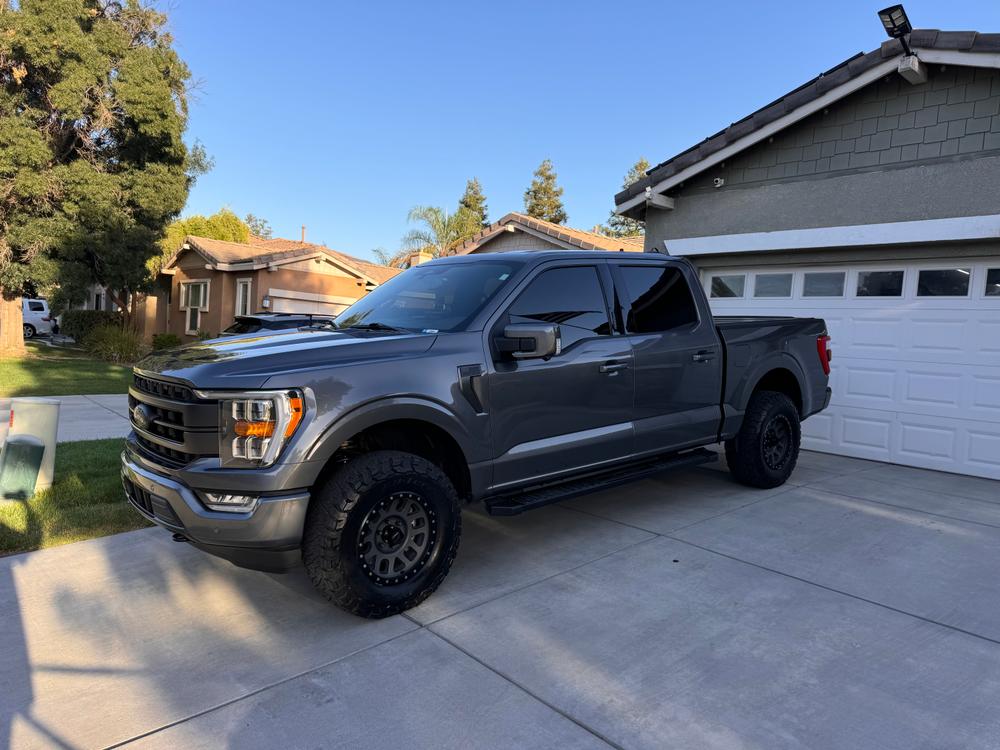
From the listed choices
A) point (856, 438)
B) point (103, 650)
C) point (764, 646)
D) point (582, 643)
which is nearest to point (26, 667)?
point (103, 650)

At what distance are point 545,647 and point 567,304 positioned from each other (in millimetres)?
2289

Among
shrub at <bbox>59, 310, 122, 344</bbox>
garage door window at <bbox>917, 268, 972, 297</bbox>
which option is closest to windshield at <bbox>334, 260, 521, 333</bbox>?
garage door window at <bbox>917, 268, 972, 297</bbox>

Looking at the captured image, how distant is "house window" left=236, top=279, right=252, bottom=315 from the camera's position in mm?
22750

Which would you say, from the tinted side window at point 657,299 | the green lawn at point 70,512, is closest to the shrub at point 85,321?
the green lawn at point 70,512

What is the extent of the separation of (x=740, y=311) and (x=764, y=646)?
6.40m

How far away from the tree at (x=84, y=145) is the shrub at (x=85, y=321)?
495cm

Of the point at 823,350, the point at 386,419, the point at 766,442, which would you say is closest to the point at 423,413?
the point at 386,419

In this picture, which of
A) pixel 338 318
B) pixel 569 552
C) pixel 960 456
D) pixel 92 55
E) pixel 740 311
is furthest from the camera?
pixel 92 55

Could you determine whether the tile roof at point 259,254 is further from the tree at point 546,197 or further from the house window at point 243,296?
the tree at point 546,197

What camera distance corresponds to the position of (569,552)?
464 cm

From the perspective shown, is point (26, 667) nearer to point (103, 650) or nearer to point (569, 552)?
point (103, 650)

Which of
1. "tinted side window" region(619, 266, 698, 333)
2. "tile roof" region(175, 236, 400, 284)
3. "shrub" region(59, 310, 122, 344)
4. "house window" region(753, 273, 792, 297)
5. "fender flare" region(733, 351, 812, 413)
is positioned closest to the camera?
"tinted side window" region(619, 266, 698, 333)

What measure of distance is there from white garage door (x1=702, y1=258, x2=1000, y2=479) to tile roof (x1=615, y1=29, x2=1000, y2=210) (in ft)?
6.01

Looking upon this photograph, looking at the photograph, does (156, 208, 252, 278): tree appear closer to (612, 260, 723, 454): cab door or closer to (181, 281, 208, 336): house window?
(181, 281, 208, 336): house window
